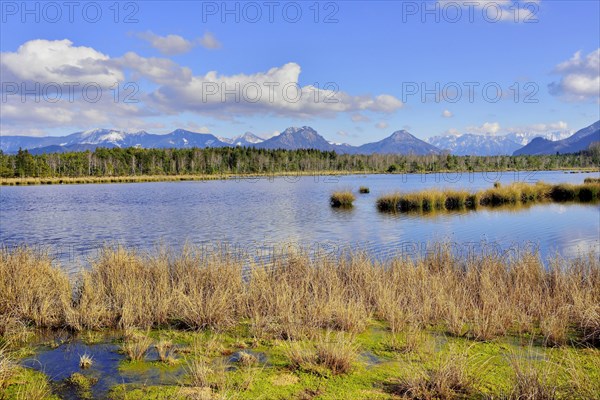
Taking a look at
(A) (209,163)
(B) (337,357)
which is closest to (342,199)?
(B) (337,357)

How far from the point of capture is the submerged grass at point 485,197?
41.2m

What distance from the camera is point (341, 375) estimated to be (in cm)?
738

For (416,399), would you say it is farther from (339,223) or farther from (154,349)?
(339,223)

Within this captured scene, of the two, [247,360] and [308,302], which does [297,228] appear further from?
[247,360]

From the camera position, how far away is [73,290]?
13.1 metres

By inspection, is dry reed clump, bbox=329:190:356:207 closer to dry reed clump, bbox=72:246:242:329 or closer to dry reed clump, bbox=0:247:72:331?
dry reed clump, bbox=72:246:242:329

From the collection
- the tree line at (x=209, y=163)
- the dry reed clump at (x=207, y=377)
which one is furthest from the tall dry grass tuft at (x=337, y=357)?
the tree line at (x=209, y=163)

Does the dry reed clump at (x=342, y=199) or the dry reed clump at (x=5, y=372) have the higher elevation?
the dry reed clump at (x=342, y=199)

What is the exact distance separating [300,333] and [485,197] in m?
40.3

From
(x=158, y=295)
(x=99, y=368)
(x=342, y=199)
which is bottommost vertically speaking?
(x=99, y=368)

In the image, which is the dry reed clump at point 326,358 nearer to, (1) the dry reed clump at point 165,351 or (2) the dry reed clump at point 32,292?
(1) the dry reed clump at point 165,351

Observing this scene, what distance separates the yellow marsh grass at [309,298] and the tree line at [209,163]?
377ft

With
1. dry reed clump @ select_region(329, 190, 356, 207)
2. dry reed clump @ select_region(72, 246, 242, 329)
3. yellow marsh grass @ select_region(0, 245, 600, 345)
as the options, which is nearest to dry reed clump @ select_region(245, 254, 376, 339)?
yellow marsh grass @ select_region(0, 245, 600, 345)

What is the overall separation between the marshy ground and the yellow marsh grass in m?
0.05
